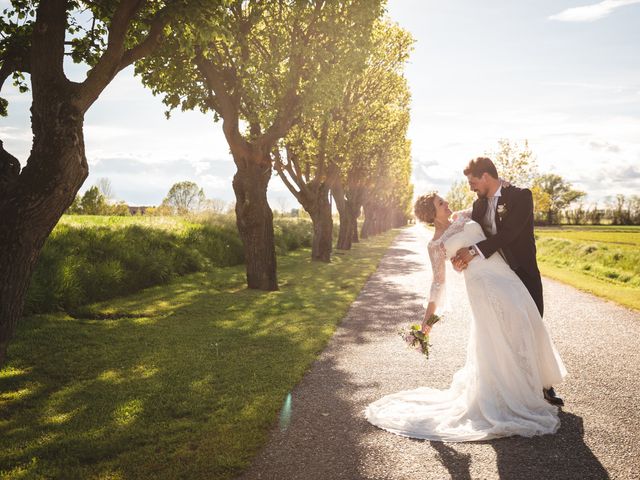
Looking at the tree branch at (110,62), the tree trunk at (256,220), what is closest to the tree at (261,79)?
the tree trunk at (256,220)

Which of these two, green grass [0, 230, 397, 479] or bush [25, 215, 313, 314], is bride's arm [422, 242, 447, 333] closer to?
green grass [0, 230, 397, 479]

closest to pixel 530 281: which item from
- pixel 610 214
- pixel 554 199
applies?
pixel 610 214

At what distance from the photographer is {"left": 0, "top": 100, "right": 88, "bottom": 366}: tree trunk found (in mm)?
5625

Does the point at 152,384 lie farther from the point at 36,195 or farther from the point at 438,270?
the point at 438,270

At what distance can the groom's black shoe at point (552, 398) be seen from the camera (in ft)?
18.5

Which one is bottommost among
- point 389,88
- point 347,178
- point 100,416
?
point 100,416

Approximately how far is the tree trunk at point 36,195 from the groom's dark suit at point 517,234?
506cm

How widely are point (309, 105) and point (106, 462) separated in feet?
38.5

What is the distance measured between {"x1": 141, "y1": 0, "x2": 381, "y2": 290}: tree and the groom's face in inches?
345

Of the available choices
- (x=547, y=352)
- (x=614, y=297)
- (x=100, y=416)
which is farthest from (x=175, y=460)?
(x=614, y=297)

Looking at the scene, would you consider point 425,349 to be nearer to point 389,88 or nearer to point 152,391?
point 152,391

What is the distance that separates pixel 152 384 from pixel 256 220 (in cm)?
878

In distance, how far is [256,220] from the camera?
48.7ft

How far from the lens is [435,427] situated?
503 centimetres
